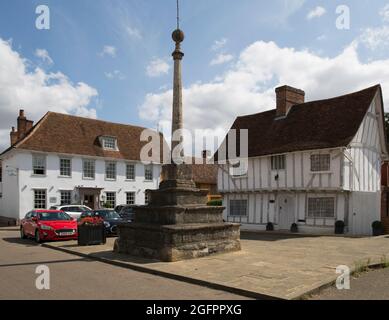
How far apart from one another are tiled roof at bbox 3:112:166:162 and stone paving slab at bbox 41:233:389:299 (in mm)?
16232

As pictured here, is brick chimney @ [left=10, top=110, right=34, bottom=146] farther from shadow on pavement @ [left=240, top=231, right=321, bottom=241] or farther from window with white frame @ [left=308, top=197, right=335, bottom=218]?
window with white frame @ [left=308, top=197, right=335, bottom=218]

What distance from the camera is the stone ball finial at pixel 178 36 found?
468 inches

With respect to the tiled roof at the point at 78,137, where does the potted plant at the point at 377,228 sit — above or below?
below

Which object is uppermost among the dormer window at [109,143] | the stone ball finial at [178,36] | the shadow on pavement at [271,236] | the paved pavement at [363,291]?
the stone ball finial at [178,36]

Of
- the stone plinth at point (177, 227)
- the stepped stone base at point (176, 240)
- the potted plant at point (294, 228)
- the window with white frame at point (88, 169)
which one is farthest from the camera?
the window with white frame at point (88, 169)

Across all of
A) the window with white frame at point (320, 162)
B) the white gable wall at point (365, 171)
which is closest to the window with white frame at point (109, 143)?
the window with white frame at point (320, 162)

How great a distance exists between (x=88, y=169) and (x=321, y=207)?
17.9 m

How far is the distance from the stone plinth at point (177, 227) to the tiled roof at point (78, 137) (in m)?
17.7

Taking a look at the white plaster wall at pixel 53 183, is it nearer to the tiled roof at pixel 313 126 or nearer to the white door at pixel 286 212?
the tiled roof at pixel 313 126

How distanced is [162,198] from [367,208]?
13.9 metres

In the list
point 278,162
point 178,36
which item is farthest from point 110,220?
point 178,36

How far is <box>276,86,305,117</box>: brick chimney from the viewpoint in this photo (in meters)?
23.7
